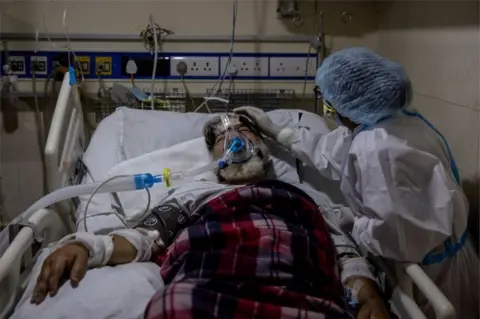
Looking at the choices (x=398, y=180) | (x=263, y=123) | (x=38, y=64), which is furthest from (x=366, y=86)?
(x=38, y=64)

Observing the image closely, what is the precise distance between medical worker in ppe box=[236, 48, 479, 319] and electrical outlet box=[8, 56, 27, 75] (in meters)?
1.55

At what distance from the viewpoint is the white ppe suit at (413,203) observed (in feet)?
4.64

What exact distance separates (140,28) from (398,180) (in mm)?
1613

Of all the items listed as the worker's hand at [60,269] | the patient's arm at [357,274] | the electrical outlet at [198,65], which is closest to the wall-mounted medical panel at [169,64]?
the electrical outlet at [198,65]

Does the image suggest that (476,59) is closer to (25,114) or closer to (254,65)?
(254,65)

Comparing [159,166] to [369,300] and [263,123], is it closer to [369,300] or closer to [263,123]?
[263,123]

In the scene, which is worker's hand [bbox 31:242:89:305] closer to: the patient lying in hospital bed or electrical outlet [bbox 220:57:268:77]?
the patient lying in hospital bed

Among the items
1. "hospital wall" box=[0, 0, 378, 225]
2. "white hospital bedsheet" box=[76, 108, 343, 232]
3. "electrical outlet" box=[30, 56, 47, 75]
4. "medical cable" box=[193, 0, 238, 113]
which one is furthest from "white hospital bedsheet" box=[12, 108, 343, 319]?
"electrical outlet" box=[30, 56, 47, 75]

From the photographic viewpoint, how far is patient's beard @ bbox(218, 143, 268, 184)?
1891 millimetres

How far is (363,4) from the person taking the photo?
2.62 metres

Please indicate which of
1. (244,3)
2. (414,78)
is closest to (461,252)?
(414,78)

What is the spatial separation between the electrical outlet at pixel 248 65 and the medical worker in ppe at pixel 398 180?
932mm

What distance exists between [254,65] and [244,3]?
30cm

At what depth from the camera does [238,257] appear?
54.7 inches
